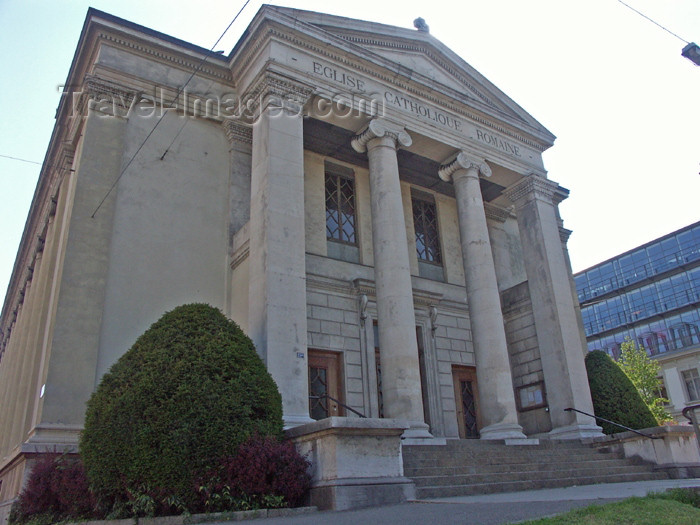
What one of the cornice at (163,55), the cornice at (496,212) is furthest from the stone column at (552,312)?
the cornice at (163,55)

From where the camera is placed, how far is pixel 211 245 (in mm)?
15062

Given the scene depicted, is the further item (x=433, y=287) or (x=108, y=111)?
(x=433, y=287)

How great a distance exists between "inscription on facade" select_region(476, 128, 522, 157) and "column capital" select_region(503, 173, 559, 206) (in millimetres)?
936

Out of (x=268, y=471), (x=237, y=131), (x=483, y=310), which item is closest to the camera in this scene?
(x=268, y=471)


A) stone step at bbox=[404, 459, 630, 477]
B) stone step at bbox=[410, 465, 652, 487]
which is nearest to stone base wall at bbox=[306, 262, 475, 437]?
stone step at bbox=[404, 459, 630, 477]

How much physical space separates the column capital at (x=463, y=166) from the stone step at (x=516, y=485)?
29.9ft

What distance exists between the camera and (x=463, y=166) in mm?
17391

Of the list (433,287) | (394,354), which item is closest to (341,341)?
(394,354)

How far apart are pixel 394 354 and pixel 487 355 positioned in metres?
3.11

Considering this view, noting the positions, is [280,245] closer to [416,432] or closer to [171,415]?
[416,432]

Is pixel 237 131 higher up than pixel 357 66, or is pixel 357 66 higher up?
pixel 357 66

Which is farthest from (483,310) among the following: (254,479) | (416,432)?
(254,479)

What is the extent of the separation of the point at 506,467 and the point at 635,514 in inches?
245

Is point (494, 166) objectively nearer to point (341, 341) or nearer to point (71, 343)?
point (341, 341)
